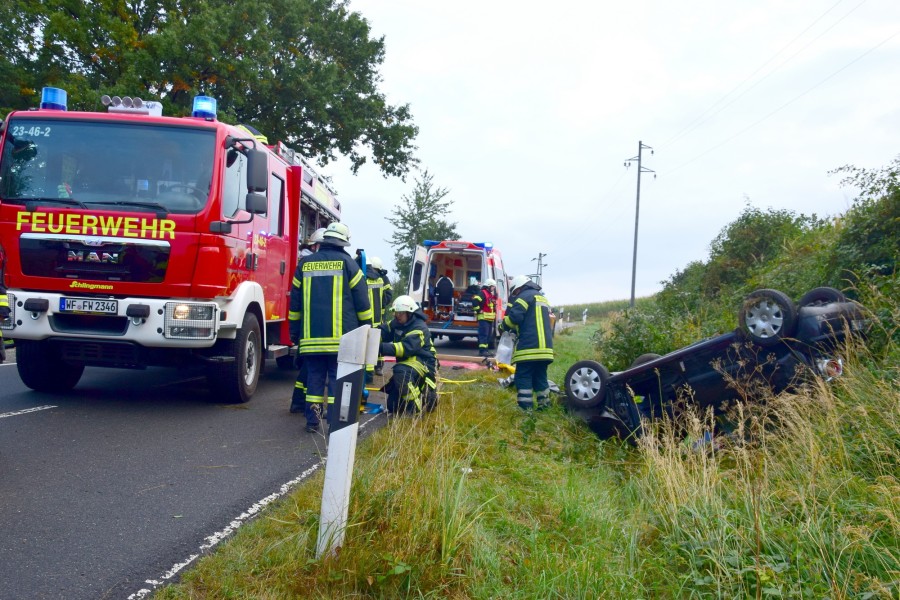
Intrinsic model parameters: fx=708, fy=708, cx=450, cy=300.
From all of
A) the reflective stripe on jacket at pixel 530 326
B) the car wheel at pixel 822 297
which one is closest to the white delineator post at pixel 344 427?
Answer: the car wheel at pixel 822 297

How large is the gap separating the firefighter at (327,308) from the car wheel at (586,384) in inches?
84.4

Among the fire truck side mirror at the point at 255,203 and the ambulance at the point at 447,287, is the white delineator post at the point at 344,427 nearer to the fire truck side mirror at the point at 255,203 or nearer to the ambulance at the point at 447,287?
the fire truck side mirror at the point at 255,203

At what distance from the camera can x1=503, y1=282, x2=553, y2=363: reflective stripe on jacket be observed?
7754mm

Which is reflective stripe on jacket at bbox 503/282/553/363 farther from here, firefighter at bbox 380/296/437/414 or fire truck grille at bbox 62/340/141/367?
fire truck grille at bbox 62/340/141/367

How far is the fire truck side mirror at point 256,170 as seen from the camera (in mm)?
6672

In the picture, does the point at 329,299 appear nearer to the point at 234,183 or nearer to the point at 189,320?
→ the point at 189,320

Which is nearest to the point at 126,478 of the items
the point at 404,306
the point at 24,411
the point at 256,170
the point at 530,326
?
the point at 24,411

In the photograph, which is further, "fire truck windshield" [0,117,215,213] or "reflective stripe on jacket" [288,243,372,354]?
"fire truck windshield" [0,117,215,213]

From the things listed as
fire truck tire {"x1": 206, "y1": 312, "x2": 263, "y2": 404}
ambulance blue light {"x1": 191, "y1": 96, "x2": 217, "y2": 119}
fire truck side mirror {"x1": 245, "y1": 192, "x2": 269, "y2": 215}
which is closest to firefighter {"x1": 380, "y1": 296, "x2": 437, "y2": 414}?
fire truck tire {"x1": 206, "y1": 312, "x2": 263, "y2": 404}

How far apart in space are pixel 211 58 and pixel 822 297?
14.3m

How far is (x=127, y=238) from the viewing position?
6.23m

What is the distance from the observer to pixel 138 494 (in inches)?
166

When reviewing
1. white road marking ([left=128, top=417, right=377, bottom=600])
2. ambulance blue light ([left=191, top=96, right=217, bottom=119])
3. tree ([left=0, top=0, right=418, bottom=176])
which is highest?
tree ([left=0, top=0, right=418, bottom=176])

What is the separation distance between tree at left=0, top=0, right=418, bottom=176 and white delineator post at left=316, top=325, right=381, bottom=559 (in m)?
13.1
